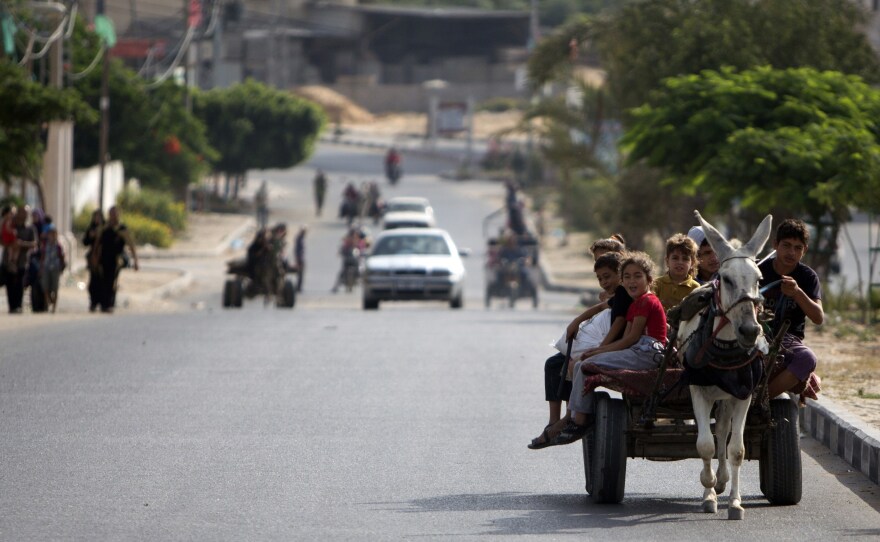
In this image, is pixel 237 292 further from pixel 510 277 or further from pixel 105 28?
pixel 105 28

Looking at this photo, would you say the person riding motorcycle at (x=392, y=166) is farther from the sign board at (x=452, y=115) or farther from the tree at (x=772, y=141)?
the tree at (x=772, y=141)

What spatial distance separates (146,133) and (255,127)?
45.3 feet

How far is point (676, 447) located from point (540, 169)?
2742 inches

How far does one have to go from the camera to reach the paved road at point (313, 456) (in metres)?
8.13

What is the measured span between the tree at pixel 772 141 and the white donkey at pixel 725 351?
41.7 feet

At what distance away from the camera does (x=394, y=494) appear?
29.9ft

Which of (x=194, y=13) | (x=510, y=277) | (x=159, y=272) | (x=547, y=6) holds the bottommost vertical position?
(x=159, y=272)

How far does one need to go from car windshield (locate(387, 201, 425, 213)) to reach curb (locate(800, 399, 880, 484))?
41534 mm

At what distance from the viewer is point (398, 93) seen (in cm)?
10475

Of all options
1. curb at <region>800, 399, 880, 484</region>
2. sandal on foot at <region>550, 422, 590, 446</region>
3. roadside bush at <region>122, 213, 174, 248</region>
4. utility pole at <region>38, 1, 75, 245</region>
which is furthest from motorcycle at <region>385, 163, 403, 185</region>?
sandal on foot at <region>550, 422, 590, 446</region>

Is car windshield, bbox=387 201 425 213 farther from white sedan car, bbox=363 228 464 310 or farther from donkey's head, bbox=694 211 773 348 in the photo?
donkey's head, bbox=694 211 773 348

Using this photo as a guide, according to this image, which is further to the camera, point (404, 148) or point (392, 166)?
point (404, 148)

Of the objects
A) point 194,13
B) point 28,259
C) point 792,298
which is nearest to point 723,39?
point 28,259

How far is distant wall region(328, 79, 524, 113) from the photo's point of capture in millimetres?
103625
